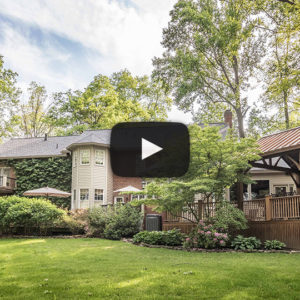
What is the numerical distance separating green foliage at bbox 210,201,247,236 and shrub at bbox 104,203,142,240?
4.80 m

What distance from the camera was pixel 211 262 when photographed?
27.1ft

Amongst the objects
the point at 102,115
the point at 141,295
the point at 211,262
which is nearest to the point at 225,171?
the point at 211,262

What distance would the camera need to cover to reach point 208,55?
24406 millimetres

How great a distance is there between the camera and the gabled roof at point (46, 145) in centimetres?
2356

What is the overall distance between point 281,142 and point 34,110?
31.5 meters

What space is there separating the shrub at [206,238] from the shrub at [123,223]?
4388mm

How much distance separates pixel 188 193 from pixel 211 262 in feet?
11.0

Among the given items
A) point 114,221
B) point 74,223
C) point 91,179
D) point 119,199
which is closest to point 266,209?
point 114,221

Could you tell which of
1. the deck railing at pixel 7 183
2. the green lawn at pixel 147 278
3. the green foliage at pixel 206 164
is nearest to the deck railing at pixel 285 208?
the green foliage at pixel 206 164

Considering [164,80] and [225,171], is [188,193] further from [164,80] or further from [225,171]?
[164,80]

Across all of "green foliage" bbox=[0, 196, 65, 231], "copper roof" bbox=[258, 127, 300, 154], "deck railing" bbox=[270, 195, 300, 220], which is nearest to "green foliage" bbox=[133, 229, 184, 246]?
"deck railing" bbox=[270, 195, 300, 220]

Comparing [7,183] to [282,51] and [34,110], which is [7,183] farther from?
[282,51]

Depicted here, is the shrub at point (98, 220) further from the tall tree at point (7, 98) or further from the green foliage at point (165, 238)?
the tall tree at point (7, 98)

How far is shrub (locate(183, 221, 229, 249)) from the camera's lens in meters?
11.0
